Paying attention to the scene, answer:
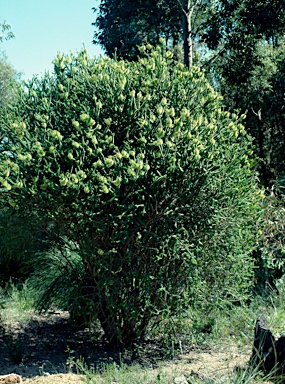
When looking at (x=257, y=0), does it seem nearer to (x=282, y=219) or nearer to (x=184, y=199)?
(x=282, y=219)

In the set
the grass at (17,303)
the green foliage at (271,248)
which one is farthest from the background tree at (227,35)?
the grass at (17,303)

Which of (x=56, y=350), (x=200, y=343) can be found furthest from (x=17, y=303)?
(x=200, y=343)

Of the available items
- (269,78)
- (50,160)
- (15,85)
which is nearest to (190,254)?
(50,160)

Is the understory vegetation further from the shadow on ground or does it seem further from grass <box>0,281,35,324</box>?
grass <box>0,281,35,324</box>

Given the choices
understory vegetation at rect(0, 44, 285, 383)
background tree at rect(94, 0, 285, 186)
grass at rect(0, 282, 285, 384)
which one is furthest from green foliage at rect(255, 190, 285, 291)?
background tree at rect(94, 0, 285, 186)

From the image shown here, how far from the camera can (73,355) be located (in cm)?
612

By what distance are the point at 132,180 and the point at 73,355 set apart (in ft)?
7.50

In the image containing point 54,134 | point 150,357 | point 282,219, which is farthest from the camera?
point 282,219

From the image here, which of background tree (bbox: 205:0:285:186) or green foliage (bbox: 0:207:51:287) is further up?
background tree (bbox: 205:0:285:186)

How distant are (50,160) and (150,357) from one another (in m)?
2.41

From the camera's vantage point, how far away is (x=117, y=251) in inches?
217

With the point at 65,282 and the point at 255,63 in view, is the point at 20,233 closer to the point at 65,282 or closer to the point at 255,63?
the point at 65,282

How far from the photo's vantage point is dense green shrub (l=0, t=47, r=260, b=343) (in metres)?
5.18

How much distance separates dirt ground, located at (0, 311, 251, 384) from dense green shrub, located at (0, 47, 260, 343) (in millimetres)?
281
